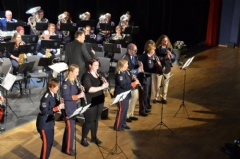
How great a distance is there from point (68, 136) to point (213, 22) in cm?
1423

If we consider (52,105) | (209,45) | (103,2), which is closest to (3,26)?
(103,2)

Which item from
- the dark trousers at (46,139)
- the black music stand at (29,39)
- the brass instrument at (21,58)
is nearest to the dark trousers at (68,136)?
the dark trousers at (46,139)

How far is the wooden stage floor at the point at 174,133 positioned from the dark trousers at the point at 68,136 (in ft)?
0.40

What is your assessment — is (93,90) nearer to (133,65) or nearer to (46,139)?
(46,139)

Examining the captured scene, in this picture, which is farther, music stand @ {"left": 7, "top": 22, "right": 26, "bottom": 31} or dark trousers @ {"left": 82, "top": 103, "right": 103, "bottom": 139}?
music stand @ {"left": 7, "top": 22, "right": 26, "bottom": 31}

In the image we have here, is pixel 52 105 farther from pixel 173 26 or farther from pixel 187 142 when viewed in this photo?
pixel 173 26

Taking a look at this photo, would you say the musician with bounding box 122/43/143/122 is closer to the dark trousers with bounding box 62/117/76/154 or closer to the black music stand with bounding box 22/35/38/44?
the dark trousers with bounding box 62/117/76/154

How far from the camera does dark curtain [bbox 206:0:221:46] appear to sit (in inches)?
750

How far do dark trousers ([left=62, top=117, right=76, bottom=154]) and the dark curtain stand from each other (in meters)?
14.0

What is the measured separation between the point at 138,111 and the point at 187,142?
73.1 inches

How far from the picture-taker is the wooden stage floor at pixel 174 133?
706 centimetres

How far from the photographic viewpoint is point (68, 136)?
6.65 m

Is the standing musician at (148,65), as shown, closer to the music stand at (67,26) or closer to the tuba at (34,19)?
the music stand at (67,26)

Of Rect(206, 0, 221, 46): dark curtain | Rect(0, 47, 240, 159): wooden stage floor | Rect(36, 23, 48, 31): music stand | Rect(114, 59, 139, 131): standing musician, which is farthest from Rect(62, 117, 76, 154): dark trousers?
Rect(206, 0, 221, 46): dark curtain
